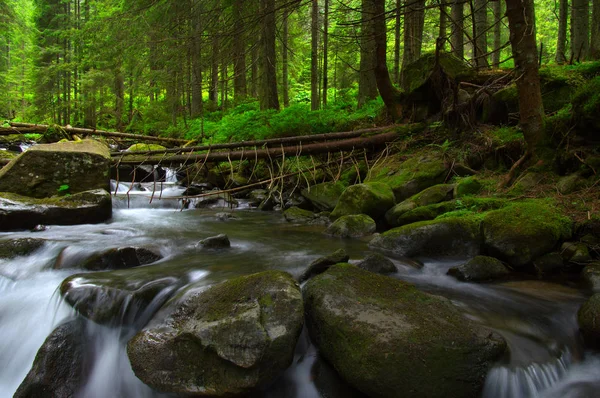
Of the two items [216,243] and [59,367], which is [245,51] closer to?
[216,243]

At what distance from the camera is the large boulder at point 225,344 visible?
264cm

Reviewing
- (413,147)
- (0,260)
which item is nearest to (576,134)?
(413,147)

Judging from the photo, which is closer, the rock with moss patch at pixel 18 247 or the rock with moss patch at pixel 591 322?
the rock with moss patch at pixel 591 322

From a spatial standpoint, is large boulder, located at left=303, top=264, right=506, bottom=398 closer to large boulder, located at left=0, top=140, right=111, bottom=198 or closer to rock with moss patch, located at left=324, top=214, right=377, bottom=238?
rock with moss patch, located at left=324, top=214, right=377, bottom=238

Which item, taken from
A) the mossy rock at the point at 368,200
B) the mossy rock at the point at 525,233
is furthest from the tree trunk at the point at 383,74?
the mossy rock at the point at 525,233

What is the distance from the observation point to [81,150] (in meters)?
7.96

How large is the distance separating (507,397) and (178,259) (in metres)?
4.06

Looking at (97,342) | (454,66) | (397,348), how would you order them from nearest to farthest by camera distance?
(397,348), (97,342), (454,66)

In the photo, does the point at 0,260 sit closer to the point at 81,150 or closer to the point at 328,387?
the point at 81,150

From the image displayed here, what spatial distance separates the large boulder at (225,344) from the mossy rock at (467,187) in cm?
393

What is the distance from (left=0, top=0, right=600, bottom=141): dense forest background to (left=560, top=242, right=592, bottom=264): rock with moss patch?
239cm

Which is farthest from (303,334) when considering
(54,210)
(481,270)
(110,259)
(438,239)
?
(54,210)

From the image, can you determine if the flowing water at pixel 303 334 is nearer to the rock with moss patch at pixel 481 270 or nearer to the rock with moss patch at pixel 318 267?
the rock with moss patch at pixel 481 270

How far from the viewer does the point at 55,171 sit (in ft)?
24.8
